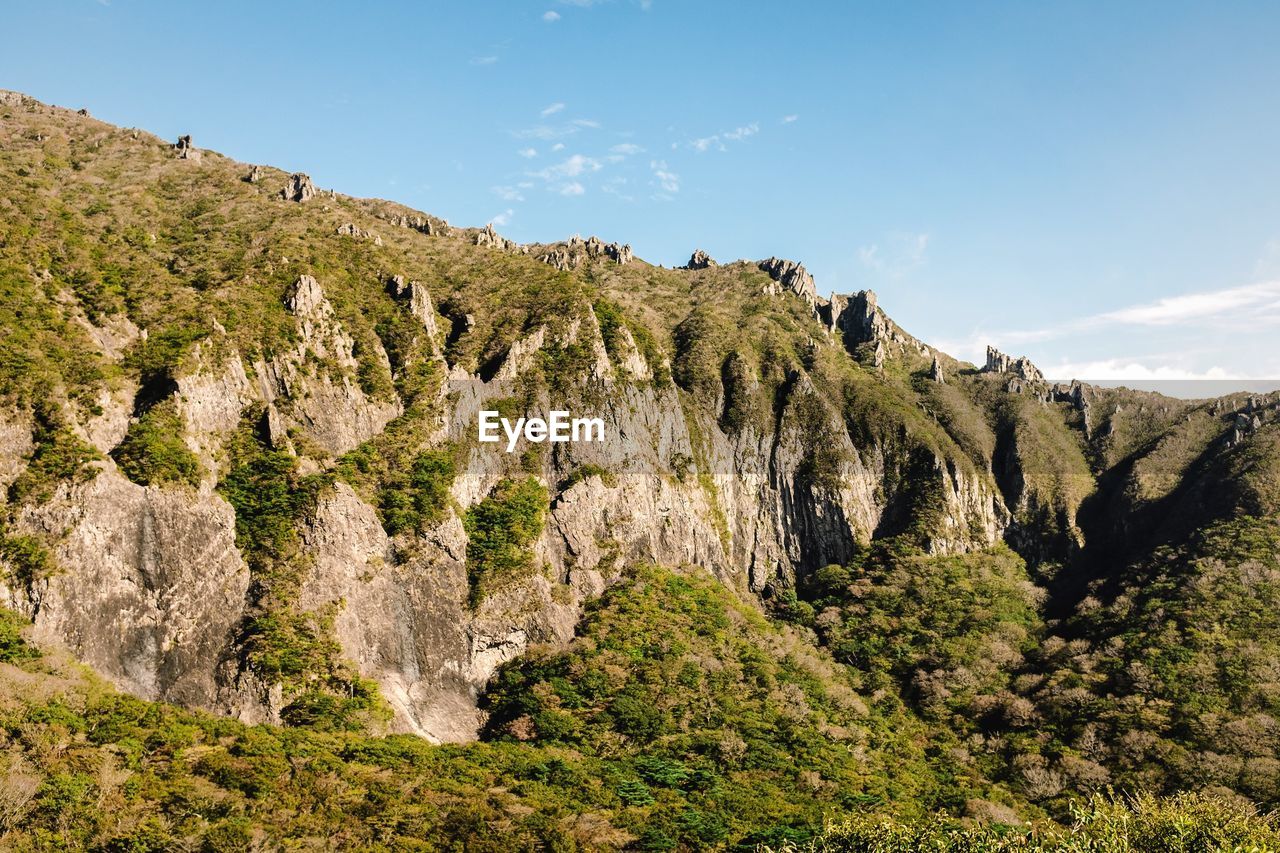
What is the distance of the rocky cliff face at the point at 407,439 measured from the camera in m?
71.8

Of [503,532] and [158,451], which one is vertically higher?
[158,451]

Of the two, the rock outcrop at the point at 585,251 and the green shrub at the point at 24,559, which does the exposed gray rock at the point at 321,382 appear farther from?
the rock outcrop at the point at 585,251

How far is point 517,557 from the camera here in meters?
101

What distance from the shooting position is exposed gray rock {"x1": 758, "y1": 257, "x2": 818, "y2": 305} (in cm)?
18875

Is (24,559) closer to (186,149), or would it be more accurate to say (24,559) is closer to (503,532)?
(503,532)

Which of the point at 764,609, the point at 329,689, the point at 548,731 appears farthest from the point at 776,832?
the point at 764,609

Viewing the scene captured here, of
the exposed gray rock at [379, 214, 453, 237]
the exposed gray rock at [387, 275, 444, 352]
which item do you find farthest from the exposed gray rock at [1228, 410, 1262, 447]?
the exposed gray rock at [379, 214, 453, 237]

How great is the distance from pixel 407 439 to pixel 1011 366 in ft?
509

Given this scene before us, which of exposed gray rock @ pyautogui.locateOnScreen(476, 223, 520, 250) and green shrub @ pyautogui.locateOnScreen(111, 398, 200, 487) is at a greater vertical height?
exposed gray rock @ pyautogui.locateOnScreen(476, 223, 520, 250)

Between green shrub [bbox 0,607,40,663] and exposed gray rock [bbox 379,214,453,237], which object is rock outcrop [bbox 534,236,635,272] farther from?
green shrub [bbox 0,607,40,663]

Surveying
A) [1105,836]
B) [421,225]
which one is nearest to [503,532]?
[1105,836]

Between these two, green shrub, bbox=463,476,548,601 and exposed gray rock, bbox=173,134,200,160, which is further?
exposed gray rock, bbox=173,134,200,160

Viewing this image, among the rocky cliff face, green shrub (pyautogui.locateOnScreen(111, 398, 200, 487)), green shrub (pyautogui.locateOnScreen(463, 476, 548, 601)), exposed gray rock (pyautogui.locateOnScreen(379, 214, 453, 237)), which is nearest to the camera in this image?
the rocky cliff face

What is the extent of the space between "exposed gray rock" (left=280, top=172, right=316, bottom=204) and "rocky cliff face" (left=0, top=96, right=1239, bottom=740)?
0.75 m
